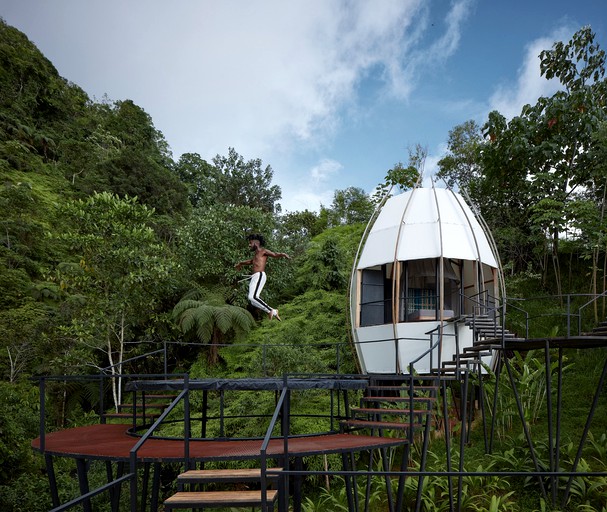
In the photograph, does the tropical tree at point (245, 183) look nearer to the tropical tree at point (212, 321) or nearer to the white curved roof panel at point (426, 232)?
the tropical tree at point (212, 321)

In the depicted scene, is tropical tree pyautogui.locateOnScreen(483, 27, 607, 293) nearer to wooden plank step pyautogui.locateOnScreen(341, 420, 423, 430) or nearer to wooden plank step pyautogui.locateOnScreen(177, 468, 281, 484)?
wooden plank step pyautogui.locateOnScreen(341, 420, 423, 430)

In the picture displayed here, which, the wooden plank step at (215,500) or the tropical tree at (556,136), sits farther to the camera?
the tropical tree at (556,136)

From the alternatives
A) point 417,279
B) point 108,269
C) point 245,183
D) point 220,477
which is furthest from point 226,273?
point 220,477

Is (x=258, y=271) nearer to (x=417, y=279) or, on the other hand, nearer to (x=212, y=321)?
(x=417, y=279)

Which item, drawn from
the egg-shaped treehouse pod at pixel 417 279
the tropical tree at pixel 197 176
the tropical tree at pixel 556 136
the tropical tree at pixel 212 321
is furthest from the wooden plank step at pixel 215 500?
the tropical tree at pixel 197 176

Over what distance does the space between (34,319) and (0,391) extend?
4.30 meters

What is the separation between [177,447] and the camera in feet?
18.1

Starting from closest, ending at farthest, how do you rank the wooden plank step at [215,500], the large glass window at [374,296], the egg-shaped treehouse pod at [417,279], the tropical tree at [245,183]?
the wooden plank step at [215,500] < the egg-shaped treehouse pod at [417,279] < the large glass window at [374,296] < the tropical tree at [245,183]

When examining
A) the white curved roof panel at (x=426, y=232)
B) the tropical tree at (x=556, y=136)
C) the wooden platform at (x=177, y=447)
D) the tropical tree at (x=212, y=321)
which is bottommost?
the wooden platform at (x=177, y=447)

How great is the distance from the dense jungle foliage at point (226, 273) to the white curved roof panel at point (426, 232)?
0.95m

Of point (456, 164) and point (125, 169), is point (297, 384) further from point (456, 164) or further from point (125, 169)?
point (125, 169)

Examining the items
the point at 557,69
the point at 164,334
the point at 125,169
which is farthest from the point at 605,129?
the point at 125,169

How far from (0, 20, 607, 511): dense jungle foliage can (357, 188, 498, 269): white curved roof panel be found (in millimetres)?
954

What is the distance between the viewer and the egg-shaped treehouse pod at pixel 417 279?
35.5 feet
